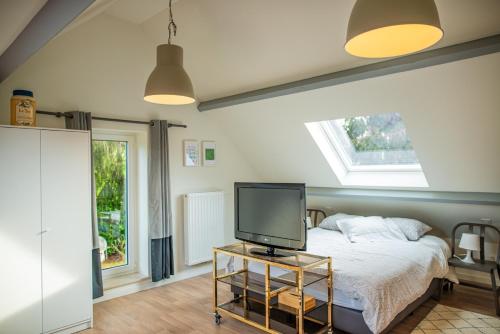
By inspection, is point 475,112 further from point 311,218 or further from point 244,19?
point 311,218

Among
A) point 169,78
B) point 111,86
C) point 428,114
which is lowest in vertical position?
point 428,114

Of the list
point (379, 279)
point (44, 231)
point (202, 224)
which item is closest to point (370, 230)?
point (379, 279)

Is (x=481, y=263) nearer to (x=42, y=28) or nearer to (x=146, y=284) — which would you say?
(x=146, y=284)

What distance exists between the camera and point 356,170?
463 centimetres

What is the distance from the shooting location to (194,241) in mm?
4426

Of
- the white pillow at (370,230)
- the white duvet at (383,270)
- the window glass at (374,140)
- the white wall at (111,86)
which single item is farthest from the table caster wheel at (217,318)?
the window glass at (374,140)

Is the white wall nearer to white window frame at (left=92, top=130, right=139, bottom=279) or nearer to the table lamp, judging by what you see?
white window frame at (left=92, top=130, right=139, bottom=279)

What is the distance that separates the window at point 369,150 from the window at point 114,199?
223 cm

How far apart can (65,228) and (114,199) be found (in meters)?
1.15

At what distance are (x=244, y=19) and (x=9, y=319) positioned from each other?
3.08 meters

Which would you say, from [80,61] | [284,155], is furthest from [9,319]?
[284,155]

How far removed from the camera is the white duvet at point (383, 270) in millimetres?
2582

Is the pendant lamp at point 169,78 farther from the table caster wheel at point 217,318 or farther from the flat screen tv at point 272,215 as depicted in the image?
the table caster wheel at point 217,318

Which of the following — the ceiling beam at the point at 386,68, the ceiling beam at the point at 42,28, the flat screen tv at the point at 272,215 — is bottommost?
the flat screen tv at the point at 272,215
